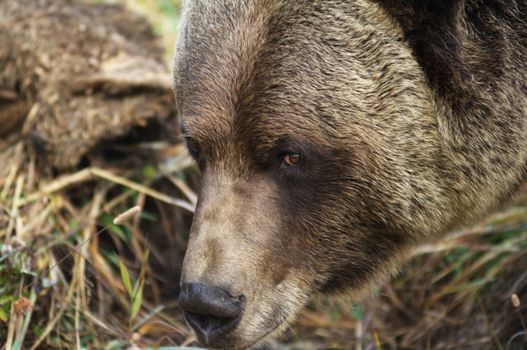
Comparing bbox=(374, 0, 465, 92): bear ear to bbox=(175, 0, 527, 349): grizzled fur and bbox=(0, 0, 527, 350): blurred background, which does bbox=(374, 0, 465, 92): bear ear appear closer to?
bbox=(175, 0, 527, 349): grizzled fur

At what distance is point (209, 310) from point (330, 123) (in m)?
0.97

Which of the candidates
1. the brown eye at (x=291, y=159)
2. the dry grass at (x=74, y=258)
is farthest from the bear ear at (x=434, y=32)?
the dry grass at (x=74, y=258)

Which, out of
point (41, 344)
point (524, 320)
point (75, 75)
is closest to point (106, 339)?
point (41, 344)

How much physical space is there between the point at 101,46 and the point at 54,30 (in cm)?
34

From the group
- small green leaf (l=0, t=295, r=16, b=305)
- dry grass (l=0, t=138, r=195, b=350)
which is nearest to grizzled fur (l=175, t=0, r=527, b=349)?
dry grass (l=0, t=138, r=195, b=350)

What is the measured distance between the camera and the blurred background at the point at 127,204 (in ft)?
17.1

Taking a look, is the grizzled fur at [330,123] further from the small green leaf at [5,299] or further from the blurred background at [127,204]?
the blurred background at [127,204]

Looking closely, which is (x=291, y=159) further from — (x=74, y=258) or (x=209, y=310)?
(x=74, y=258)

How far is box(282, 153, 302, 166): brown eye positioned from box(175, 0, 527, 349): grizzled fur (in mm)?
22

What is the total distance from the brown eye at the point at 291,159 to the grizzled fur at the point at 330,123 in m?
0.02

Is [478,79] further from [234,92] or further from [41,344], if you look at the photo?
[41,344]

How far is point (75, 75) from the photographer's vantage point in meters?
5.77

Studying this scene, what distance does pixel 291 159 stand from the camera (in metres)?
3.75

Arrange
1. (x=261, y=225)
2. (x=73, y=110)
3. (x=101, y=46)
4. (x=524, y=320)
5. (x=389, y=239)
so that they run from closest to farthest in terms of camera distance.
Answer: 1. (x=261, y=225)
2. (x=389, y=239)
3. (x=524, y=320)
4. (x=73, y=110)
5. (x=101, y=46)
